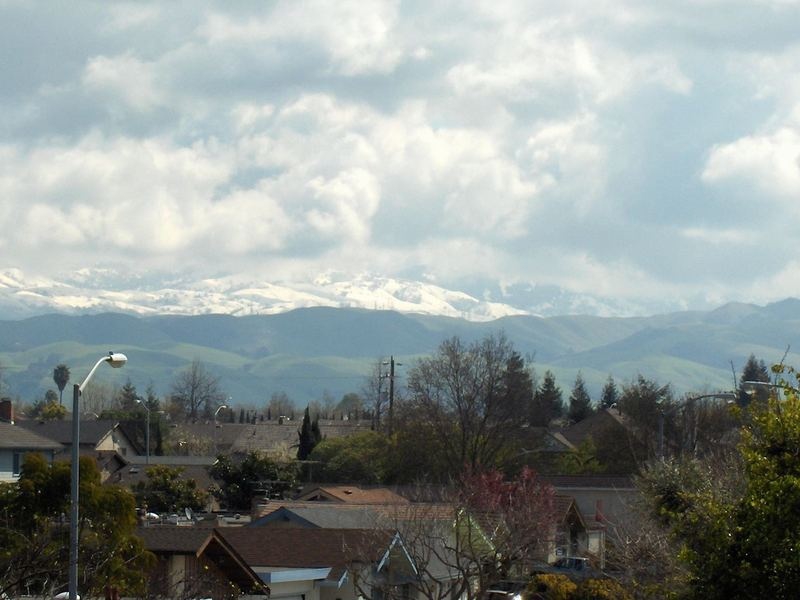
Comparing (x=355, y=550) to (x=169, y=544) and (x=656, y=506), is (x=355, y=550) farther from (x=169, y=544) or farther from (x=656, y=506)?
(x=656, y=506)

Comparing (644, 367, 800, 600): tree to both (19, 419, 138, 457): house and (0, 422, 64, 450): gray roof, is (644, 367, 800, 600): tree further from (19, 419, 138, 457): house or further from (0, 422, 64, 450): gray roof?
(19, 419, 138, 457): house

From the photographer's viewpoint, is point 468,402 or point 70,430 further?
point 70,430

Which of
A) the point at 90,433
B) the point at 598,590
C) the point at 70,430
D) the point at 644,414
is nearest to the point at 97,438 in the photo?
the point at 90,433

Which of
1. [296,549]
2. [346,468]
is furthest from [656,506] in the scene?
[346,468]

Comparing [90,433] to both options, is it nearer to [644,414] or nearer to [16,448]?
[16,448]

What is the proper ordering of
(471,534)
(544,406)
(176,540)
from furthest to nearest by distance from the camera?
(544,406) → (471,534) → (176,540)

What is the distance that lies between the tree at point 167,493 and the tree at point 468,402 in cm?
1460

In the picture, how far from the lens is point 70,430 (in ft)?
327

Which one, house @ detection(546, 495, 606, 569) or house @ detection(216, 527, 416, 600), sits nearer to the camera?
house @ detection(216, 527, 416, 600)

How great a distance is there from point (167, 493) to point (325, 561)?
33.2m

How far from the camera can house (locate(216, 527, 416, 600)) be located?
40438mm

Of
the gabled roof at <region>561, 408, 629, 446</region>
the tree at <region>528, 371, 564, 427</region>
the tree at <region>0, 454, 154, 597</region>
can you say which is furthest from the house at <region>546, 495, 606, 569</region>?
the gabled roof at <region>561, 408, 629, 446</region>

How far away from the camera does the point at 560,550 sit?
57938mm

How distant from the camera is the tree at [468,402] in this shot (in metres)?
81.0
